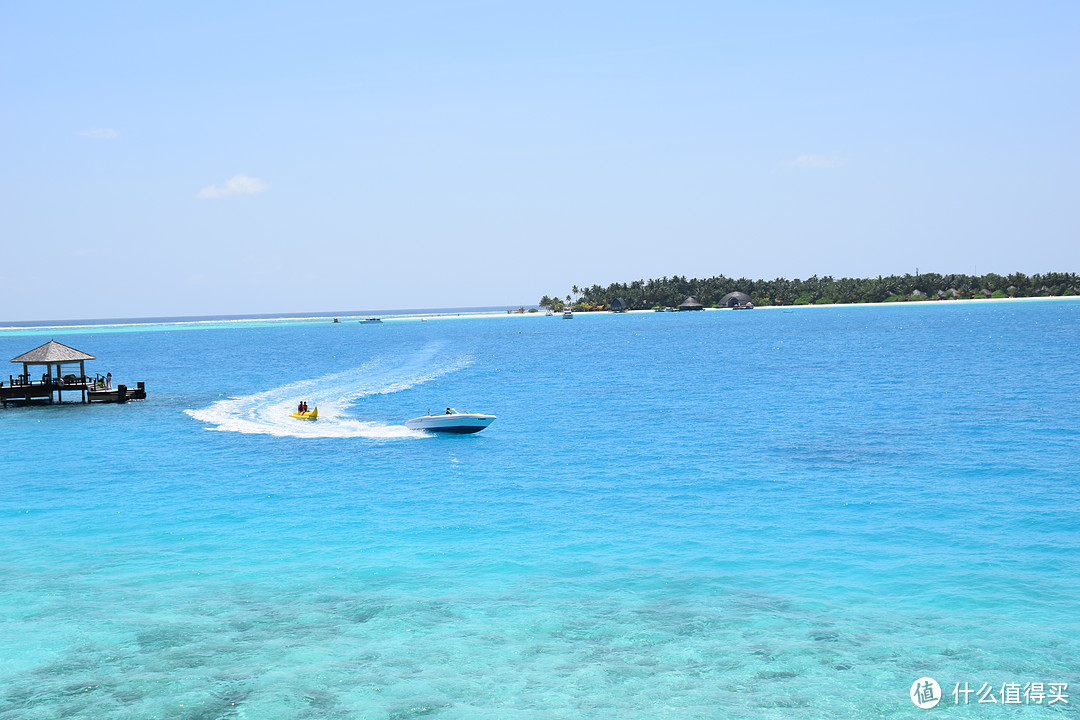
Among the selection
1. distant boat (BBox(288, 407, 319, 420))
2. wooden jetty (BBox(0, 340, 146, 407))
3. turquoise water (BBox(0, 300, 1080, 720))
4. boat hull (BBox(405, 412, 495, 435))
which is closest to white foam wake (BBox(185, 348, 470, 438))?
distant boat (BBox(288, 407, 319, 420))

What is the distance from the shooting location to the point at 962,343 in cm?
11838

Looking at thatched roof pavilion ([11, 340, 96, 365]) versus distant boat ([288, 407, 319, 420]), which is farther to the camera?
thatched roof pavilion ([11, 340, 96, 365])

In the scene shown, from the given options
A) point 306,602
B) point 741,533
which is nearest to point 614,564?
point 741,533

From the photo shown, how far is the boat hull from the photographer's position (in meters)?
48.6

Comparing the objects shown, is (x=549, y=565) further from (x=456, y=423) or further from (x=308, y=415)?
(x=308, y=415)

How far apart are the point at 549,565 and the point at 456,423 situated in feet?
82.8

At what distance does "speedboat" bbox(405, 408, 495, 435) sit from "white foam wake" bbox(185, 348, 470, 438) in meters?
0.84

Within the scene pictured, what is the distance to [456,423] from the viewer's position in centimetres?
4862

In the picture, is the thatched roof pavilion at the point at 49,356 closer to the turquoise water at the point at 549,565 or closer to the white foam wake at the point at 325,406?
the turquoise water at the point at 549,565

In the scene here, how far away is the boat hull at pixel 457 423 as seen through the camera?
4856cm

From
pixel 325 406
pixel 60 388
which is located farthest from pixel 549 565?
pixel 60 388

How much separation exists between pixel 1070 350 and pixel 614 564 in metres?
96.4

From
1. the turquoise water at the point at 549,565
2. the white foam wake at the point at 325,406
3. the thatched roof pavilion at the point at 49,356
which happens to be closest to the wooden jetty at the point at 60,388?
the thatched roof pavilion at the point at 49,356

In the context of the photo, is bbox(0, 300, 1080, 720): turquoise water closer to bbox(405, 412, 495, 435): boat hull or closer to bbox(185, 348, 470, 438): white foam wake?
bbox(405, 412, 495, 435): boat hull
